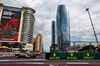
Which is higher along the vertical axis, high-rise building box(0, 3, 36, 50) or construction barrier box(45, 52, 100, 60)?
high-rise building box(0, 3, 36, 50)

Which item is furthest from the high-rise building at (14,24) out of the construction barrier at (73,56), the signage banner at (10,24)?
the construction barrier at (73,56)

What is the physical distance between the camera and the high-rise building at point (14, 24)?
9281 centimetres

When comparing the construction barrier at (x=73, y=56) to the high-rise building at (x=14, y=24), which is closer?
the construction barrier at (x=73, y=56)

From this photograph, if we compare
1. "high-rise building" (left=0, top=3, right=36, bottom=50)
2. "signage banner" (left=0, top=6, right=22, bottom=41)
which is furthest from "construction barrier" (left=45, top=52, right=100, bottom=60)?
"signage banner" (left=0, top=6, right=22, bottom=41)

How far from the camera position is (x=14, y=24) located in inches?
3907

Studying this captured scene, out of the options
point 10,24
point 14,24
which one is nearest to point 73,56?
point 14,24

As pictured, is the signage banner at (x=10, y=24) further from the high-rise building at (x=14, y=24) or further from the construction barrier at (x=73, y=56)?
the construction barrier at (x=73, y=56)

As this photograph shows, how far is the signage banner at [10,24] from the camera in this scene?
92812 millimetres

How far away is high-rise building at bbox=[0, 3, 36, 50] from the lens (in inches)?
3654

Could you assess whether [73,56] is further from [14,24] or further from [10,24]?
[10,24]

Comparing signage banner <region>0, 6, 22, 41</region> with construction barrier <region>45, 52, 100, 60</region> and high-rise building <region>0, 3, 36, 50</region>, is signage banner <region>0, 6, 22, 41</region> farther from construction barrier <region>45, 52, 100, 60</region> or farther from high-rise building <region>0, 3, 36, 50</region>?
construction barrier <region>45, 52, 100, 60</region>

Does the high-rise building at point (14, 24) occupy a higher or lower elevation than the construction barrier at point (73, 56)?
higher

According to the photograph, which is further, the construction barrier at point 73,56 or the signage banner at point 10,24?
the signage banner at point 10,24

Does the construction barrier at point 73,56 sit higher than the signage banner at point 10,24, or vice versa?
the signage banner at point 10,24
